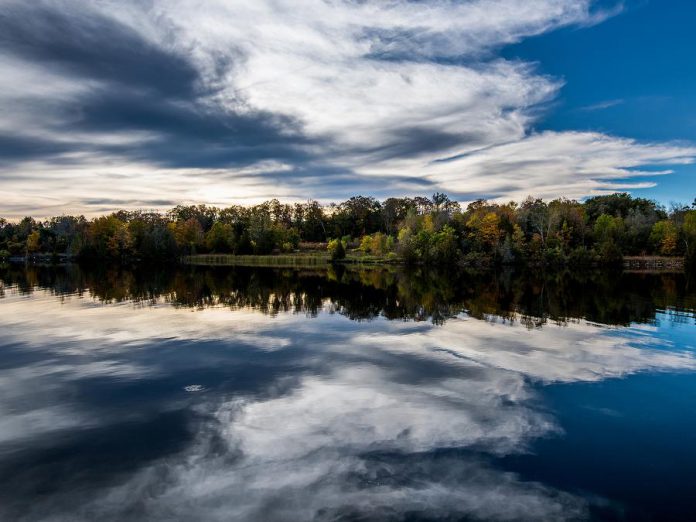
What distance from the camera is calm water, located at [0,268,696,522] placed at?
862 centimetres

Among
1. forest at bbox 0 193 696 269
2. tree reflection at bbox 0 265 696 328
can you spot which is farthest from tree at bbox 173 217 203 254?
tree reflection at bbox 0 265 696 328

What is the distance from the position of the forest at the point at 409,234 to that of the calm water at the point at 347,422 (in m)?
75.2

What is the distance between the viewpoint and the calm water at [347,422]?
8.62 m

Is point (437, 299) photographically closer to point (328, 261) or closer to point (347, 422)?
point (347, 422)

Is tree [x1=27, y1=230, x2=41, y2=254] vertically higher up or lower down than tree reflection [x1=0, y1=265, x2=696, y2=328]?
higher up

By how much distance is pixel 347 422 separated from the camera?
1225 centimetres

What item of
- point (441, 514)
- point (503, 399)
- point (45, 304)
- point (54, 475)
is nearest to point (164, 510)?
point (54, 475)

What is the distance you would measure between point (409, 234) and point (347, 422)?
91304 mm

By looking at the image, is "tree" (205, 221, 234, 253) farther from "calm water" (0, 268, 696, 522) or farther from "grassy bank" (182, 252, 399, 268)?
"calm water" (0, 268, 696, 522)

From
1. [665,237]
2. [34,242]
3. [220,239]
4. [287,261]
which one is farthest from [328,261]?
[34,242]

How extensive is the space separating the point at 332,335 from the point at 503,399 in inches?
458

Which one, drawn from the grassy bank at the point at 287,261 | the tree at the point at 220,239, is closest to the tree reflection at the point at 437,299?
the grassy bank at the point at 287,261

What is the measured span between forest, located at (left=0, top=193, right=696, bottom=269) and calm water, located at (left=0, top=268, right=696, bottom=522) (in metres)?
75.2

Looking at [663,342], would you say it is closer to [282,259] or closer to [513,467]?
[513,467]
